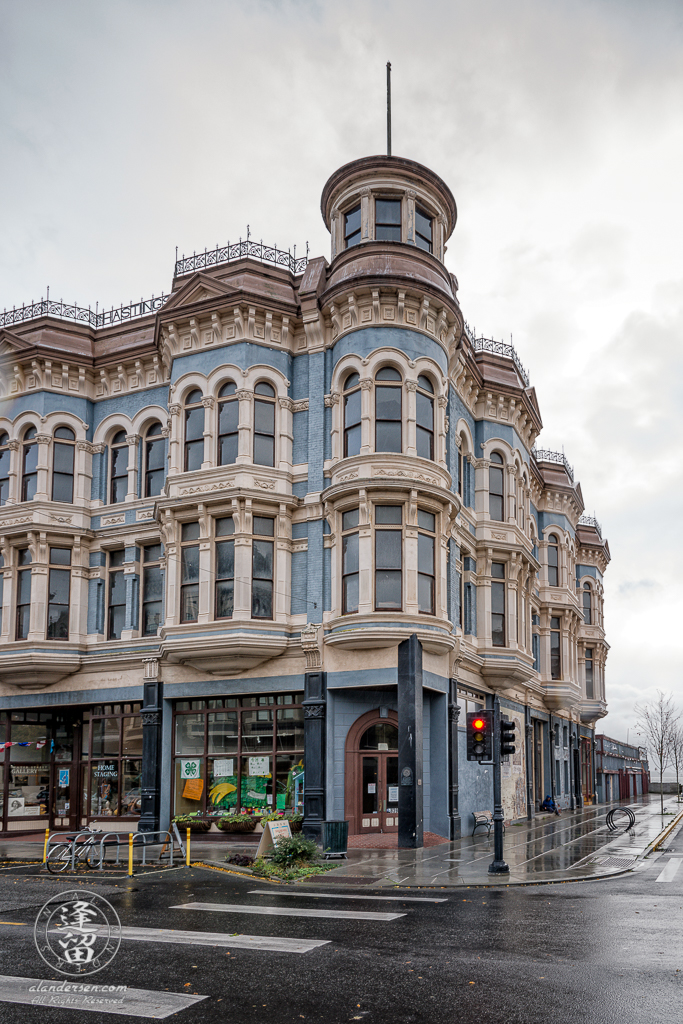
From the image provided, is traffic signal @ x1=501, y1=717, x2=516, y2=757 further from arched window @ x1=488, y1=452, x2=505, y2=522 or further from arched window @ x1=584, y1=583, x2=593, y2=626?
arched window @ x1=584, y1=583, x2=593, y2=626

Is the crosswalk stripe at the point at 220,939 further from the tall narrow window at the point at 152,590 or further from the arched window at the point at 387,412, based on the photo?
the tall narrow window at the point at 152,590

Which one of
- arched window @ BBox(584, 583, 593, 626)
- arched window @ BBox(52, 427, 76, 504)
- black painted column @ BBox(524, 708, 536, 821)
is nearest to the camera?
arched window @ BBox(52, 427, 76, 504)

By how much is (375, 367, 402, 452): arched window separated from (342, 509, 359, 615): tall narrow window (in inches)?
81.4

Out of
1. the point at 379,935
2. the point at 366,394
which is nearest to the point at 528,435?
the point at 366,394

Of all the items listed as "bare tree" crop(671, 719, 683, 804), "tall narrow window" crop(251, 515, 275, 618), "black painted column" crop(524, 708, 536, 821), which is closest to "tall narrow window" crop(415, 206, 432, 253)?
"tall narrow window" crop(251, 515, 275, 618)

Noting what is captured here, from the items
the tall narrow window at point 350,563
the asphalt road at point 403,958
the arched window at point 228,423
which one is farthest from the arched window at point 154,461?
the asphalt road at point 403,958

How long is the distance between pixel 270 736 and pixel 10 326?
16.6 meters

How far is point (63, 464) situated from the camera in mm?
30281

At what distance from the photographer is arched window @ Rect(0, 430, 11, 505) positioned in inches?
1192

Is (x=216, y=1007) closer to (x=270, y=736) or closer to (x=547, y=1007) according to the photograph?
(x=547, y=1007)

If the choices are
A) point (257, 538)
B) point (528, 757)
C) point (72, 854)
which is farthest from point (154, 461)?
point (528, 757)

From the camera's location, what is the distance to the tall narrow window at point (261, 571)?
2569 cm

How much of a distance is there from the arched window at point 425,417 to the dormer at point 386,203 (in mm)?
4099

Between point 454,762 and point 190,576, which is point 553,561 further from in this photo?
point 190,576
